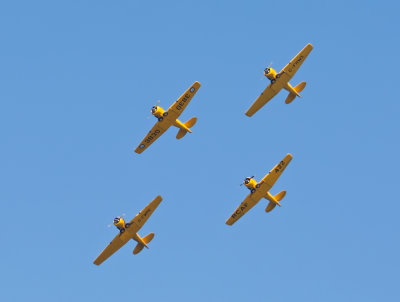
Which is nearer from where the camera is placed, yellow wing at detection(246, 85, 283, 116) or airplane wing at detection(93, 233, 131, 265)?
airplane wing at detection(93, 233, 131, 265)

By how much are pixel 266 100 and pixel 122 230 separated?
2650 cm

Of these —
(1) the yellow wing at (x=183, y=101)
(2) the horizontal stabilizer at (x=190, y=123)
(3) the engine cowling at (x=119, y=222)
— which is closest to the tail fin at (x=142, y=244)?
(3) the engine cowling at (x=119, y=222)

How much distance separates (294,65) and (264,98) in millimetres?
6262

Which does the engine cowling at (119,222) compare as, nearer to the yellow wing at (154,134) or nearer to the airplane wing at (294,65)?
the yellow wing at (154,134)

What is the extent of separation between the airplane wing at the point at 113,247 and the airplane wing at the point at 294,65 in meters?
29.4

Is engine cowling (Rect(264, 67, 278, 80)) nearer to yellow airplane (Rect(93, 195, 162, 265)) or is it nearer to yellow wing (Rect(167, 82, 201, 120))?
yellow wing (Rect(167, 82, 201, 120))

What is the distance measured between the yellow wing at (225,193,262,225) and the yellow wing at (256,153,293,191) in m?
1.53

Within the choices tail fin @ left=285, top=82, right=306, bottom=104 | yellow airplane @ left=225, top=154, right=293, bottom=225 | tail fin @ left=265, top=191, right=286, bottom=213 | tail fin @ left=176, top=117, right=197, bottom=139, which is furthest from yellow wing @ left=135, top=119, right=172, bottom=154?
tail fin @ left=265, top=191, right=286, bottom=213

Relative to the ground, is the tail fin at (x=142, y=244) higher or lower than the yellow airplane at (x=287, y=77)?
lower

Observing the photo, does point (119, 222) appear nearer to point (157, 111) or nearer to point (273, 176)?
point (157, 111)

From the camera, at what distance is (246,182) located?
→ 14150 cm

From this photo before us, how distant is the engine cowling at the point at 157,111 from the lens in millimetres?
143375

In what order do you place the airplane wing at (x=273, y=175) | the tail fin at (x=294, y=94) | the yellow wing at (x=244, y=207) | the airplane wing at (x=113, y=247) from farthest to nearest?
the tail fin at (x=294, y=94) < the yellow wing at (x=244, y=207) < the airplane wing at (x=273, y=175) < the airplane wing at (x=113, y=247)

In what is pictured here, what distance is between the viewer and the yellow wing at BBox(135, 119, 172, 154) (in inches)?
5689
